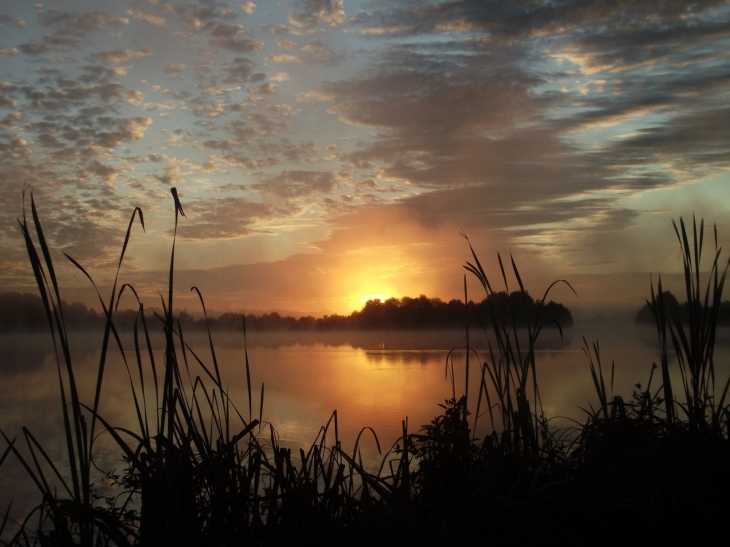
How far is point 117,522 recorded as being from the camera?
1.72 m

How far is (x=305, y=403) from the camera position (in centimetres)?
755

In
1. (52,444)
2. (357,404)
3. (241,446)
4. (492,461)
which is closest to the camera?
(492,461)

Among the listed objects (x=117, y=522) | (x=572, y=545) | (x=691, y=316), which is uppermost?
(x=691, y=316)

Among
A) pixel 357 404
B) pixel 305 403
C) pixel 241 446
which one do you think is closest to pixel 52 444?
pixel 241 446

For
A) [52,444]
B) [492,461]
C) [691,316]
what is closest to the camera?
[691,316]

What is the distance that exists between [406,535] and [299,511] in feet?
1.17

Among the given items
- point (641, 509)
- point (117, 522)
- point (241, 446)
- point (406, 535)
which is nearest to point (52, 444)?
point (241, 446)

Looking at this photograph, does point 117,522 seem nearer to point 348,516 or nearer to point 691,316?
point 348,516

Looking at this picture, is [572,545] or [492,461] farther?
[492,461]

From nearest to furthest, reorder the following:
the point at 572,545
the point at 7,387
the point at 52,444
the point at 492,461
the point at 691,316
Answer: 1. the point at 572,545
2. the point at 691,316
3. the point at 492,461
4. the point at 52,444
5. the point at 7,387

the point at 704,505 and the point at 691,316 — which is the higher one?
the point at 691,316

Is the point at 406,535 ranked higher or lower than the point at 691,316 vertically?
lower

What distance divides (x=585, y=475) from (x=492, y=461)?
15.2 inches

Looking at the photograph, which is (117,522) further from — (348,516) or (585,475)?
(585,475)
